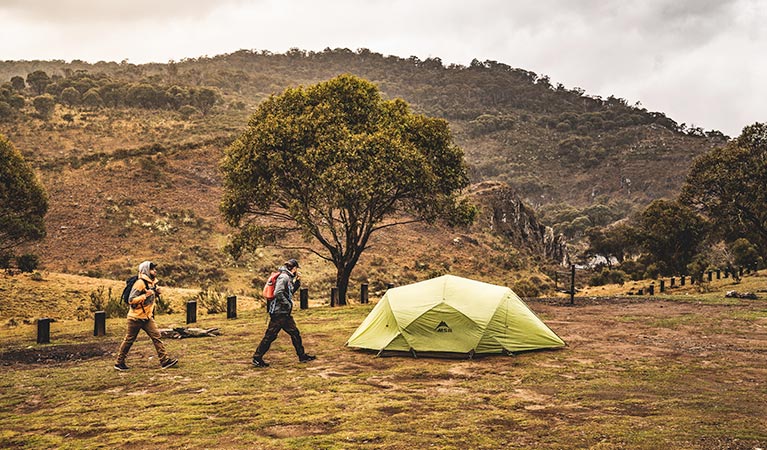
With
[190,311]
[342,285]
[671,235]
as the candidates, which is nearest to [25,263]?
[190,311]

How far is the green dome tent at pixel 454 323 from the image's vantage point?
13.0m

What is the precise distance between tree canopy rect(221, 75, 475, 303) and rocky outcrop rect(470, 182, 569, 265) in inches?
1545

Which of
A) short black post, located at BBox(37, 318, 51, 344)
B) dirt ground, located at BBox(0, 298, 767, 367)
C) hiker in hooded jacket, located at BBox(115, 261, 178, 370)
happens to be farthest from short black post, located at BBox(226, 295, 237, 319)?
hiker in hooded jacket, located at BBox(115, 261, 178, 370)

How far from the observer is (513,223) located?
219 feet

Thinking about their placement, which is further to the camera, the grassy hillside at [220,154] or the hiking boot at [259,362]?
the grassy hillside at [220,154]

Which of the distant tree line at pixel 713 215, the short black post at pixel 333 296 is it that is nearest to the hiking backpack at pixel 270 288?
the short black post at pixel 333 296

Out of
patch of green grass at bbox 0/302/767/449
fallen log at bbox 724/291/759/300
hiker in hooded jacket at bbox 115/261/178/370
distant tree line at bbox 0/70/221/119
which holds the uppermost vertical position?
distant tree line at bbox 0/70/221/119

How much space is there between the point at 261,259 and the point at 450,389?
3516 cm

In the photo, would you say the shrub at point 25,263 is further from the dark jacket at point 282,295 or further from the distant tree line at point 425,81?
the distant tree line at point 425,81

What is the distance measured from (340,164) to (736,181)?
82.6ft

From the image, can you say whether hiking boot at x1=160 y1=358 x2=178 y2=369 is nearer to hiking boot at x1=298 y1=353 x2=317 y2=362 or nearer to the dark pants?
the dark pants

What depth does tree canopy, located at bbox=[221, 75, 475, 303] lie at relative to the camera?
74.2 feet

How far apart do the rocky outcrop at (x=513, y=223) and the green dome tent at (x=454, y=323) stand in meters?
50.1

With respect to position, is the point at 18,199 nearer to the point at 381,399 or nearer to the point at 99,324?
the point at 99,324
